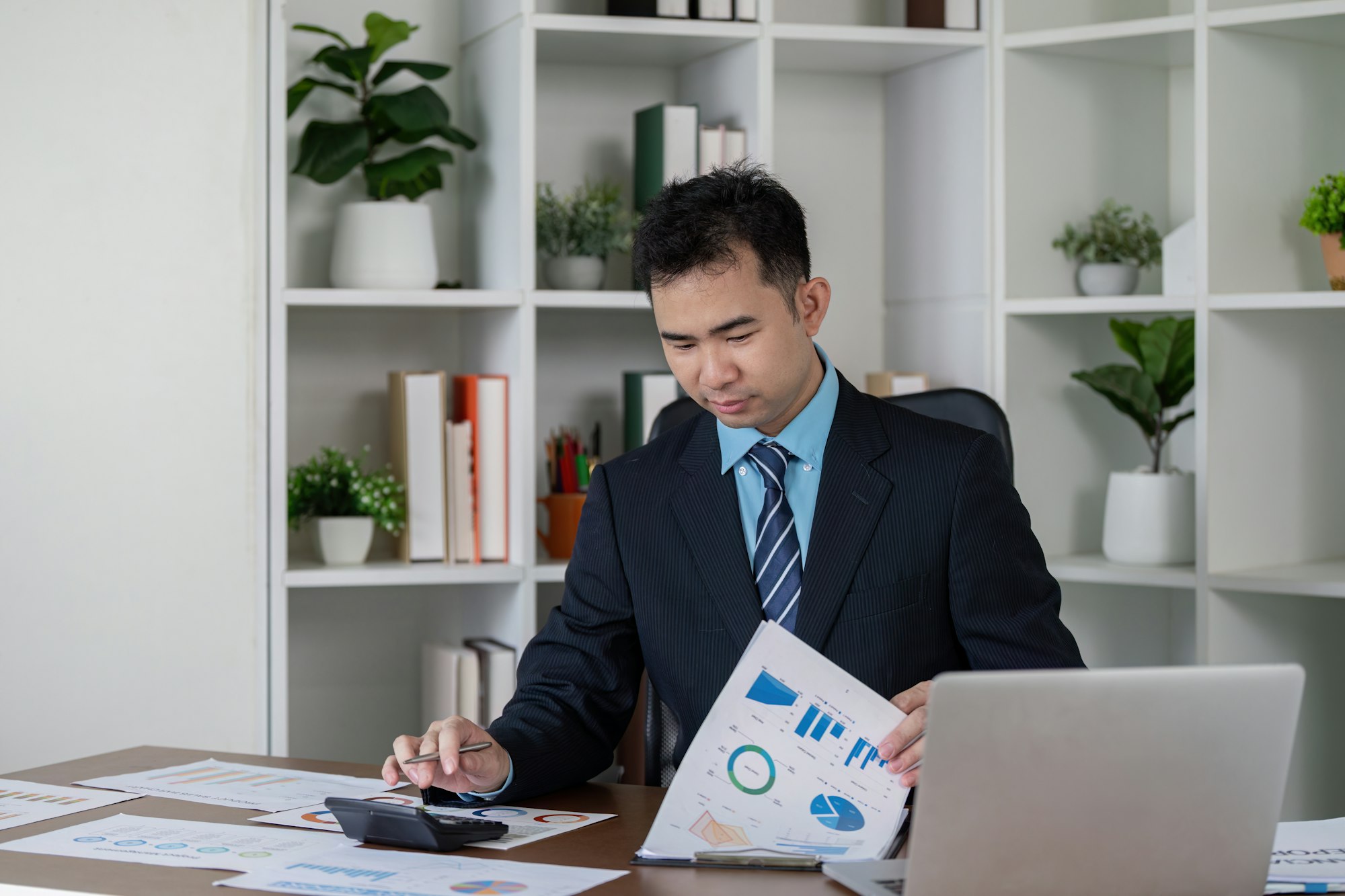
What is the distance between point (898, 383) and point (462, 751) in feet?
4.85

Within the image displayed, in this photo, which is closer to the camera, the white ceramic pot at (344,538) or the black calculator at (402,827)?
the black calculator at (402,827)

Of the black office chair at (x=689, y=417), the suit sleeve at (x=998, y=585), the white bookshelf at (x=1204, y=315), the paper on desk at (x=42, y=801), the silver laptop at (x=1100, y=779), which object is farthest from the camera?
the white bookshelf at (x=1204, y=315)

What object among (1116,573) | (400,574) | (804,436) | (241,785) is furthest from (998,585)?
(400,574)

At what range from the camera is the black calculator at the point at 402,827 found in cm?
126

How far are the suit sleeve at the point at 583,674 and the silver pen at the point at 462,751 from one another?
0.06 m

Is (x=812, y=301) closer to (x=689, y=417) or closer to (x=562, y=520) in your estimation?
(x=689, y=417)

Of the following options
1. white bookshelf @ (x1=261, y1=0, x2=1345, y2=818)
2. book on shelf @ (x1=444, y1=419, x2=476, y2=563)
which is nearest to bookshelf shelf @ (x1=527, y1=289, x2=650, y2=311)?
white bookshelf @ (x1=261, y1=0, x2=1345, y2=818)

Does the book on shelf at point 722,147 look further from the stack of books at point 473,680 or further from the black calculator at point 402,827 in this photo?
the black calculator at point 402,827

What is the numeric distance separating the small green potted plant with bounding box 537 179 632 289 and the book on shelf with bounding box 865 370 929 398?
0.57 m

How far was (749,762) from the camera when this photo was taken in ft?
4.15

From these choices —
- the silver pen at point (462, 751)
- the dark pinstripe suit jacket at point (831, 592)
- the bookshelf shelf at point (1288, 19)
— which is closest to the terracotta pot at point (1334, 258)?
the bookshelf shelf at point (1288, 19)

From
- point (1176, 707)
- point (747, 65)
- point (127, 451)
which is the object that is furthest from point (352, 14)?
point (1176, 707)

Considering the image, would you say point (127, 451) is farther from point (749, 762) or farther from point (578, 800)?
point (749, 762)

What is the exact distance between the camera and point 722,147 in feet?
8.50
